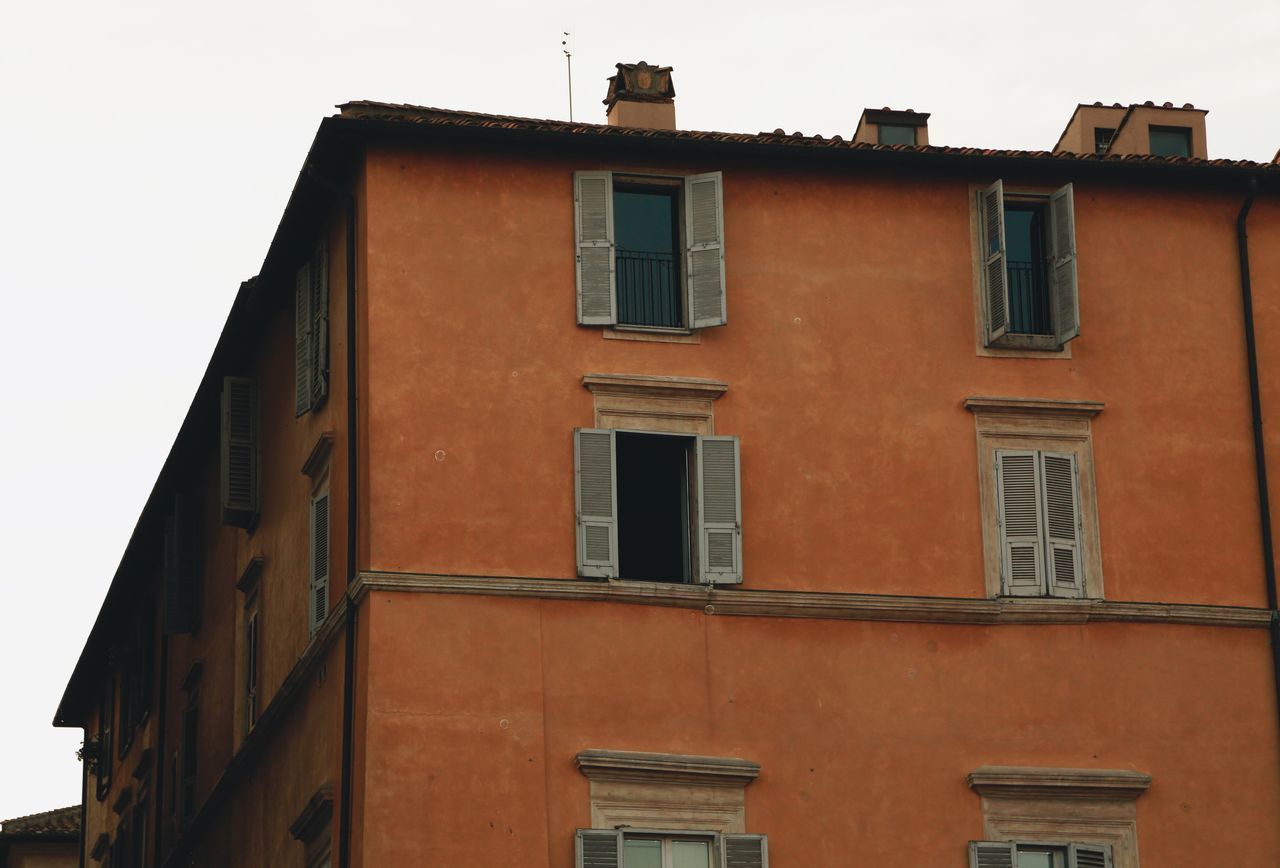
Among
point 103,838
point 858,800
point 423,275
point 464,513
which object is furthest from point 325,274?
point 103,838

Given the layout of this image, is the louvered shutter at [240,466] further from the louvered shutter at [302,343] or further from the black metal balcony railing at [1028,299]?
the black metal balcony railing at [1028,299]

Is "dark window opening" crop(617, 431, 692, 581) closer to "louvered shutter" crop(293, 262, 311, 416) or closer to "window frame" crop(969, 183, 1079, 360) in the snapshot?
"window frame" crop(969, 183, 1079, 360)

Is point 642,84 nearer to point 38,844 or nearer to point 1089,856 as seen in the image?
point 1089,856

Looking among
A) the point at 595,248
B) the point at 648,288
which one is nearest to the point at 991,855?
the point at 648,288

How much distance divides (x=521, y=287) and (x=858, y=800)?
6479 mm

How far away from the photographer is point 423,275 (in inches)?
1147

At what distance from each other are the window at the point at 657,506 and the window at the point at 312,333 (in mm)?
3571

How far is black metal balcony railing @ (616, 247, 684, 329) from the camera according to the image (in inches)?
1169

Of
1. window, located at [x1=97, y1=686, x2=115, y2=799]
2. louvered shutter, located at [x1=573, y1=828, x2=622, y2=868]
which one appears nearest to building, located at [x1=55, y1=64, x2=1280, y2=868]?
louvered shutter, located at [x1=573, y1=828, x2=622, y2=868]

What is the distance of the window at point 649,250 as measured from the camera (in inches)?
1158

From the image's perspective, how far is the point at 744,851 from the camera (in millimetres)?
27641

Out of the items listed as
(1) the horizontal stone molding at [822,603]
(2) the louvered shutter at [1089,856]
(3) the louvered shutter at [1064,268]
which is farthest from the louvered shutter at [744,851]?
(3) the louvered shutter at [1064,268]

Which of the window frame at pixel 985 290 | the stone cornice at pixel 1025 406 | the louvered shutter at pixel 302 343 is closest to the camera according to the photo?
the stone cornice at pixel 1025 406

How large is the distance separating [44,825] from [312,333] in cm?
2803
